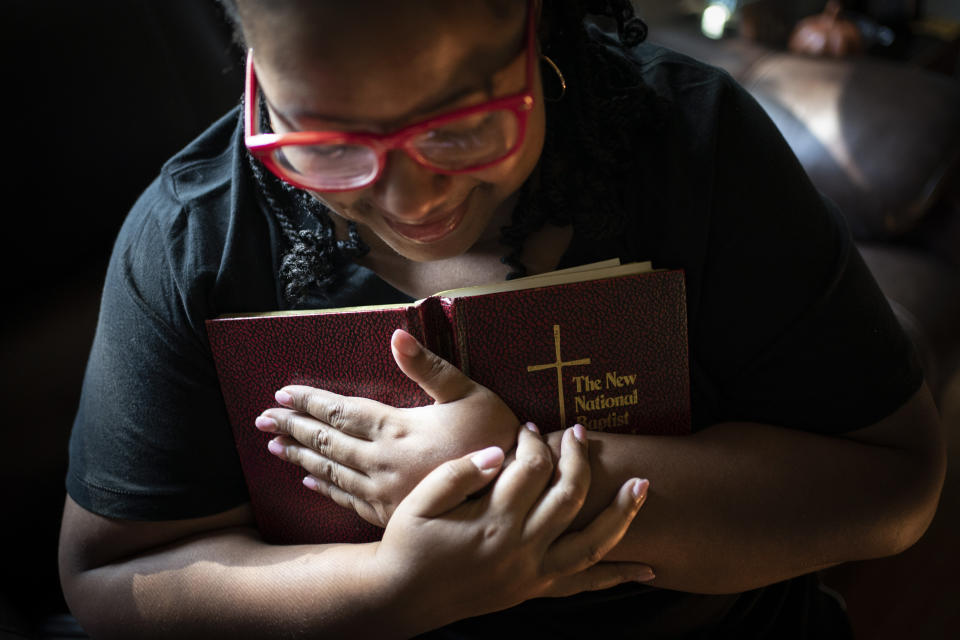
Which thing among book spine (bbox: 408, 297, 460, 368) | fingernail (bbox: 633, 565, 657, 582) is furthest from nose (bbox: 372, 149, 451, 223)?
fingernail (bbox: 633, 565, 657, 582)

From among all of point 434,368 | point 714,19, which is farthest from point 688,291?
point 714,19

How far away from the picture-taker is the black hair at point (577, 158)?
0.84 m

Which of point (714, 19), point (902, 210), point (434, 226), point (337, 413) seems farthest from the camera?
point (714, 19)

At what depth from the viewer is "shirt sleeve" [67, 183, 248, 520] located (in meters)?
0.88

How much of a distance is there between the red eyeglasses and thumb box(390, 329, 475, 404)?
18cm

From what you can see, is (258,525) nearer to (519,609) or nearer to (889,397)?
(519,609)

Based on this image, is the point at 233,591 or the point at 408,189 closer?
the point at 408,189

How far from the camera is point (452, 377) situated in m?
0.82

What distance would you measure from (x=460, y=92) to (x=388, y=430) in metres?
0.38

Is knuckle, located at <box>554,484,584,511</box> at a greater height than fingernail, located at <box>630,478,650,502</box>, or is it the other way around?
knuckle, located at <box>554,484,584,511</box>

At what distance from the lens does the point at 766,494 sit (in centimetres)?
90

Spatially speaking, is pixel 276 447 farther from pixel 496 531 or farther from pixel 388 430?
pixel 496 531

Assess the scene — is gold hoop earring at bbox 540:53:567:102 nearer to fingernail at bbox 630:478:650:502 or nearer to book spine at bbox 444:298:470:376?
book spine at bbox 444:298:470:376

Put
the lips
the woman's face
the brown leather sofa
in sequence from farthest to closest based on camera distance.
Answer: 1. the brown leather sofa
2. the lips
3. the woman's face
